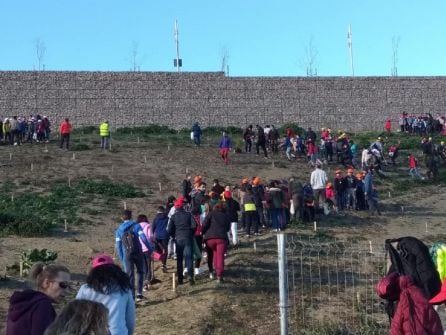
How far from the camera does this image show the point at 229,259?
56.4ft

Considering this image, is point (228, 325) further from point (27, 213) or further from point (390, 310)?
point (27, 213)

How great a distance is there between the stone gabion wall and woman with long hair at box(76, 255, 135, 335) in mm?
42463

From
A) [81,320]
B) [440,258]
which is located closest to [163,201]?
[440,258]

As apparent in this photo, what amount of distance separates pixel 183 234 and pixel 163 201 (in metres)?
12.4

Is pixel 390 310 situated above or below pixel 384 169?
below

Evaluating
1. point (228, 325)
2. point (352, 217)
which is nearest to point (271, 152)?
point (352, 217)

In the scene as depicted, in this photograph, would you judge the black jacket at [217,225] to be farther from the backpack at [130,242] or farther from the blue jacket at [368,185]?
the blue jacket at [368,185]

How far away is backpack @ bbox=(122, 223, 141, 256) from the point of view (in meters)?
13.4

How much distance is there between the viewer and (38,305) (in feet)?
19.1

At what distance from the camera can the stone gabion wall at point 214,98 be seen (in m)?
48.4

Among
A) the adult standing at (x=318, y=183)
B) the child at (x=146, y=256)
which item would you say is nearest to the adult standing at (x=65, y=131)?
the adult standing at (x=318, y=183)

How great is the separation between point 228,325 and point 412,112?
144 feet

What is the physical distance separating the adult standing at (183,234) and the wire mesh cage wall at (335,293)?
6.17 ft

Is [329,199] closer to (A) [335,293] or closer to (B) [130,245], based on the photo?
(A) [335,293]
